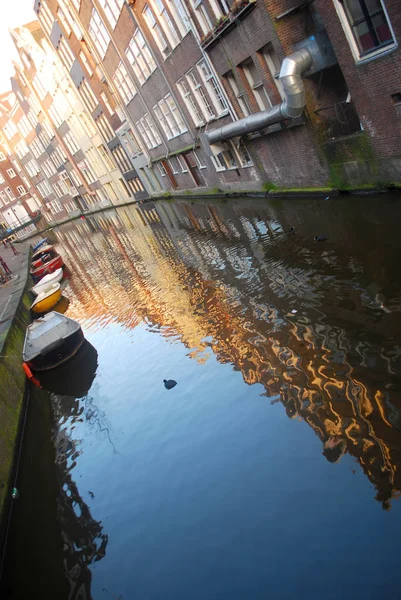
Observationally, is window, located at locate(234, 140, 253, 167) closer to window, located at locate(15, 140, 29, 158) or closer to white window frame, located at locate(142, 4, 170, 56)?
white window frame, located at locate(142, 4, 170, 56)

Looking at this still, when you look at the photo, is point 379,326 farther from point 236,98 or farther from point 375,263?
point 236,98

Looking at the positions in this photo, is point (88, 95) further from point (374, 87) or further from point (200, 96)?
point (374, 87)

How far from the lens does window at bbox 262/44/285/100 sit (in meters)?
17.8

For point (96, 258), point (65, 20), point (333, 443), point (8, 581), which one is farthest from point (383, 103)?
point (65, 20)

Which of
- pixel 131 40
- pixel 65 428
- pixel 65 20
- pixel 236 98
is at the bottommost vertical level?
pixel 65 428

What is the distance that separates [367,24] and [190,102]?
632 inches

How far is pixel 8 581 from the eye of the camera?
25.4ft

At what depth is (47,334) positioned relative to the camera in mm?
16922

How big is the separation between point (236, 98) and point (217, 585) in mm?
19590

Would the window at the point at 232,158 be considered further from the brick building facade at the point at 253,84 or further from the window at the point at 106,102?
the window at the point at 106,102

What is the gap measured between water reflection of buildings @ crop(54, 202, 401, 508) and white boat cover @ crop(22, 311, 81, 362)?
5.55 ft

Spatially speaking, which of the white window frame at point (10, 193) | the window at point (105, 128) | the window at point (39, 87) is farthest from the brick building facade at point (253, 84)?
the white window frame at point (10, 193)

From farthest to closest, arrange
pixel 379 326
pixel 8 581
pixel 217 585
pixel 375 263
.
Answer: pixel 375 263 < pixel 379 326 < pixel 8 581 < pixel 217 585

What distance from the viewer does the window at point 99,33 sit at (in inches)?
1436
